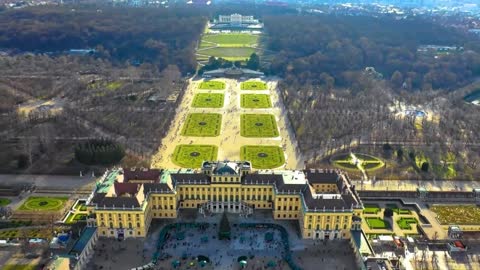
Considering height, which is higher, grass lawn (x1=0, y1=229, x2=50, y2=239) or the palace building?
the palace building

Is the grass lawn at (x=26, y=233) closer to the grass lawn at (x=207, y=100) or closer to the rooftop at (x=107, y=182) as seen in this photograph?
the rooftop at (x=107, y=182)

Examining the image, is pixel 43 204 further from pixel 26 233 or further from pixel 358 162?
pixel 358 162

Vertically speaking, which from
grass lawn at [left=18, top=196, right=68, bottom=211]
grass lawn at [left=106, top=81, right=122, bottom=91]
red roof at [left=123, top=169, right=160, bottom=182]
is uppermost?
red roof at [left=123, top=169, right=160, bottom=182]

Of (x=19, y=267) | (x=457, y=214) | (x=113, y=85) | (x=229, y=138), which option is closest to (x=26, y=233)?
(x=19, y=267)

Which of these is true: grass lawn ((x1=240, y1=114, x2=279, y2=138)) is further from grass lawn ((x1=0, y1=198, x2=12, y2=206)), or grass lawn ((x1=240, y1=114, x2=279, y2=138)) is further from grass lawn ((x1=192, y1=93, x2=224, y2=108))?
grass lawn ((x1=0, y1=198, x2=12, y2=206))

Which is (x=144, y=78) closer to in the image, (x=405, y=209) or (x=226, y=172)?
(x=226, y=172)

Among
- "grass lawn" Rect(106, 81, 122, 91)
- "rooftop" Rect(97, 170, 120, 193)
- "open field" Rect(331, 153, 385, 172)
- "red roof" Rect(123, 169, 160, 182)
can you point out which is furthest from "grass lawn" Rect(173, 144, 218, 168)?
"grass lawn" Rect(106, 81, 122, 91)

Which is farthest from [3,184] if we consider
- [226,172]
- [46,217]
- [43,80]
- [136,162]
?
[43,80]

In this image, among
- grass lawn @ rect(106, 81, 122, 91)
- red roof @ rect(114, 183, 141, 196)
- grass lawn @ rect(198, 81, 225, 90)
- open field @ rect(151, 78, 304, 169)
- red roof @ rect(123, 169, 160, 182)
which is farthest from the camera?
grass lawn @ rect(198, 81, 225, 90)
